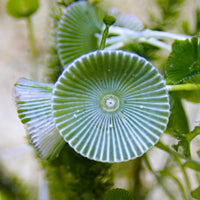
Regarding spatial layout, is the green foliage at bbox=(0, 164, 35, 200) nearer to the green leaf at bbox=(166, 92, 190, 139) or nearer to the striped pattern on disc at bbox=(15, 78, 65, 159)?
the striped pattern on disc at bbox=(15, 78, 65, 159)

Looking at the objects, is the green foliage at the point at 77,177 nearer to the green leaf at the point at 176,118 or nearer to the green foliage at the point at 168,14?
the green leaf at the point at 176,118

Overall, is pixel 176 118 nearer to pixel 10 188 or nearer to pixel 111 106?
pixel 111 106

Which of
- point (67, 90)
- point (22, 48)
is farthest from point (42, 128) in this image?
point (22, 48)

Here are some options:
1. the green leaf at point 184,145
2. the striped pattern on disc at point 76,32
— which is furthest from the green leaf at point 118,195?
the striped pattern on disc at point 76,32

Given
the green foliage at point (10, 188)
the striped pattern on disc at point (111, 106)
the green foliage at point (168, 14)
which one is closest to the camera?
the striped pattern on disc at point (111, 106)

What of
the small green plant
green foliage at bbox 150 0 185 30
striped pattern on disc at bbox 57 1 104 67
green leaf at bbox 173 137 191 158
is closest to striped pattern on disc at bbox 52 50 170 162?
the small green plant

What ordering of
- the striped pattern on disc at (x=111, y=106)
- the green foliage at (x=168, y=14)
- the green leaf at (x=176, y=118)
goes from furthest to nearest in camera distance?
the green foliage at (x=168, y=14), the green leaf at (x=176, y=118), the striped pattern on disc at (x=111, y=106)

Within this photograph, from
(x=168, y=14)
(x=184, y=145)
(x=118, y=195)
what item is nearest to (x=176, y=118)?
(x=184, y=145)
